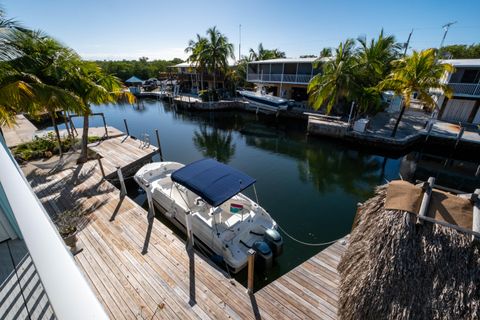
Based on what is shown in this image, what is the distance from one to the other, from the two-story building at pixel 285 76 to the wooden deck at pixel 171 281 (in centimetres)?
2208

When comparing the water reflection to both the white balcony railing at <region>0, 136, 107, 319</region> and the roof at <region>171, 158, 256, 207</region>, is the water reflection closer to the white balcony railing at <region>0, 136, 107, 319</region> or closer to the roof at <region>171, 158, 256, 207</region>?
the roof at <region>171, 158, 256, 207</region>

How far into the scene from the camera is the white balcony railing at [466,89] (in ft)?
56.3

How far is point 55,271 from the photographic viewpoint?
107cm

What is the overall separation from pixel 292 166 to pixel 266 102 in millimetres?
12615

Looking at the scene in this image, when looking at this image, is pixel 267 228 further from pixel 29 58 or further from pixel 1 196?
pixel 29 58

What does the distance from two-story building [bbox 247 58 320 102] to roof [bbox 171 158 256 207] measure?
20.3m

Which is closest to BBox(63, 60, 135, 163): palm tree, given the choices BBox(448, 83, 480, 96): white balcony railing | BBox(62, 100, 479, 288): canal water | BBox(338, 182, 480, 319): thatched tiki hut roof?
BBox(62, 100, 479, 288): canal water

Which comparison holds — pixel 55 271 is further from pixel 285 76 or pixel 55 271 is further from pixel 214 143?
pixel 285 76

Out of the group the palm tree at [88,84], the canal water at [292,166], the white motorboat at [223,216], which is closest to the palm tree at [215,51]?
the canal water at [292,166]

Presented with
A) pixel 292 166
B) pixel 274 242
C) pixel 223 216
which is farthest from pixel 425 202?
pixel 292 166

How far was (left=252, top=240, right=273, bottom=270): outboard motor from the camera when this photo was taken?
598 cm

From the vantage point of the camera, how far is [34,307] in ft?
8.42

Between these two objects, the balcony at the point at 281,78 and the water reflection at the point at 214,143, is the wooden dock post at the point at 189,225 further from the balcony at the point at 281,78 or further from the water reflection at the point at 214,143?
the balcony at the point at 281,78

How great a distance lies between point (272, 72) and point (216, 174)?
23941 millimetres
